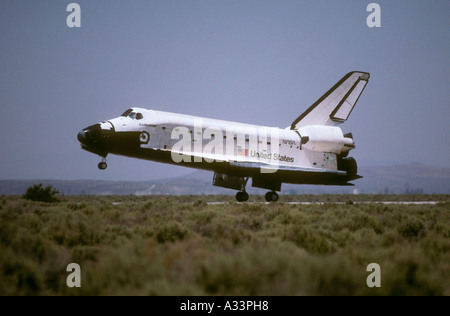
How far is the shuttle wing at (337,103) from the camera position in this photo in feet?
99.9

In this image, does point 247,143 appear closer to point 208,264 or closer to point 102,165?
point 102,165

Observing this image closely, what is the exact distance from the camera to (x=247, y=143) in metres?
26.1

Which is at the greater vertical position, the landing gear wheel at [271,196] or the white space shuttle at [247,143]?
the white space shuttle at [247,143]

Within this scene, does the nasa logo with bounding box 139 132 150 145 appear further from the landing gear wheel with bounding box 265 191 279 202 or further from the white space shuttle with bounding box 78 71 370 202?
the landing gear wheel with bounding box 265 191 279 202

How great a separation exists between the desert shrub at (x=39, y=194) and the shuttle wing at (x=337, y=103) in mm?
Answer: 16810

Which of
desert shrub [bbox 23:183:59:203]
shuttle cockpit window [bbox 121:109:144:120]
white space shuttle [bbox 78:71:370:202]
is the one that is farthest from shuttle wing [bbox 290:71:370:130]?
desert shrub [bbox 23:183:59:203]

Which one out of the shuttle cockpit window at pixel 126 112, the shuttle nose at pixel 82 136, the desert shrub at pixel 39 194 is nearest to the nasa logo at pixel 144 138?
the shuttle cockpit window at pixel 126 112

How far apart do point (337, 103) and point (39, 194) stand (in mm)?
21129

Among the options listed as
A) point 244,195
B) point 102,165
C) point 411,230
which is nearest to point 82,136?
point 102,165

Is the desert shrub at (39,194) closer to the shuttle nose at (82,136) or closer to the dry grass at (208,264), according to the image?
the shuttle nose at (82,136)

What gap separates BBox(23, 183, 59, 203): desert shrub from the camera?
25.1 m
